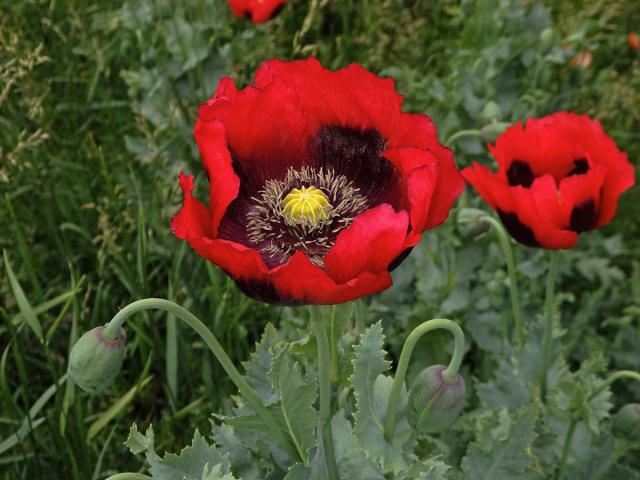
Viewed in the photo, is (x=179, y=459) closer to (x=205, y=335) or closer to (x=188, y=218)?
(x=205, y=335)

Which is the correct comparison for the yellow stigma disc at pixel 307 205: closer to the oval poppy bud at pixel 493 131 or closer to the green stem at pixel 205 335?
the green stem at pixel 205 335

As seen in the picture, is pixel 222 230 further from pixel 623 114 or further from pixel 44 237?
pixel 623 114

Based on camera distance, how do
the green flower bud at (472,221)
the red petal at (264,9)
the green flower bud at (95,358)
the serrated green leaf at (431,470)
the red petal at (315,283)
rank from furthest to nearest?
1. the red petal at (264,9)
2. the green flower bud at (472,221)
3. the serrated green leaf at (431,470)
4. the green flower bud at (95,358)
5. the red petal at (315,283)

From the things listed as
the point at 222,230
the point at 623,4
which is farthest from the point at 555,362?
the point at 623,4

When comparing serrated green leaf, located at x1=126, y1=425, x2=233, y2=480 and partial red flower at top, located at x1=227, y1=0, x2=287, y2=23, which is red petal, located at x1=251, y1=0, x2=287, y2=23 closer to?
partial red flower at top, located at x1=227, y1=0, x2=287, y2=23

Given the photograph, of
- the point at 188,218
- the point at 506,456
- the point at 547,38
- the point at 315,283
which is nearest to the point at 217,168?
the point at 188,218

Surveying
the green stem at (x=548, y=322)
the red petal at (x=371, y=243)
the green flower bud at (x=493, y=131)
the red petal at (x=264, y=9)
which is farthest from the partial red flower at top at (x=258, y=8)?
the red petal at (x=371, y=243)
